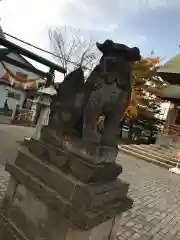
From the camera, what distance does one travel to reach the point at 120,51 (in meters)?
2.49

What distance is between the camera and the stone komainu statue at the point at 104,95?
8.35ft

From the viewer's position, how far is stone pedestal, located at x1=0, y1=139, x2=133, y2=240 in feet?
7.89

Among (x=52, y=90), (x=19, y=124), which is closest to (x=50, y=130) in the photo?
(x=52, y=90)

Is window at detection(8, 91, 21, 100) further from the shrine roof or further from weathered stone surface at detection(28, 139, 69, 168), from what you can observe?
weathered stone surface at detection(28, 139, 69, 168)

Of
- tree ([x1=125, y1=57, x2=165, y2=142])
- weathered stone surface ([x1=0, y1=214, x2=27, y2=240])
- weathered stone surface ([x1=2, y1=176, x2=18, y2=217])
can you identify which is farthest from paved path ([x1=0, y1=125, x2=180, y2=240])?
tree ([x1=125, y1=57, x2=165, y2=142])

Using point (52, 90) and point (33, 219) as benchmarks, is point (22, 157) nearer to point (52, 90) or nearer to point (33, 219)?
point (33, 219)

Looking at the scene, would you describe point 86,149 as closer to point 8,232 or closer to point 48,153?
point 48,153

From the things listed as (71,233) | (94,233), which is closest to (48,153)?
(71,233)

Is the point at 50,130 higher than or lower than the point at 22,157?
higher

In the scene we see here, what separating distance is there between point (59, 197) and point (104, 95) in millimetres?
1243

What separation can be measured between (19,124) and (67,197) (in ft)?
52.5

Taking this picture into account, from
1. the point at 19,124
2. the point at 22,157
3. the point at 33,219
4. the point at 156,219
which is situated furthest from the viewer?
the point at 19,124

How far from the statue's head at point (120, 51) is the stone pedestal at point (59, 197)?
1.24m

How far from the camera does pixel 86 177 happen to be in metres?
2.47
